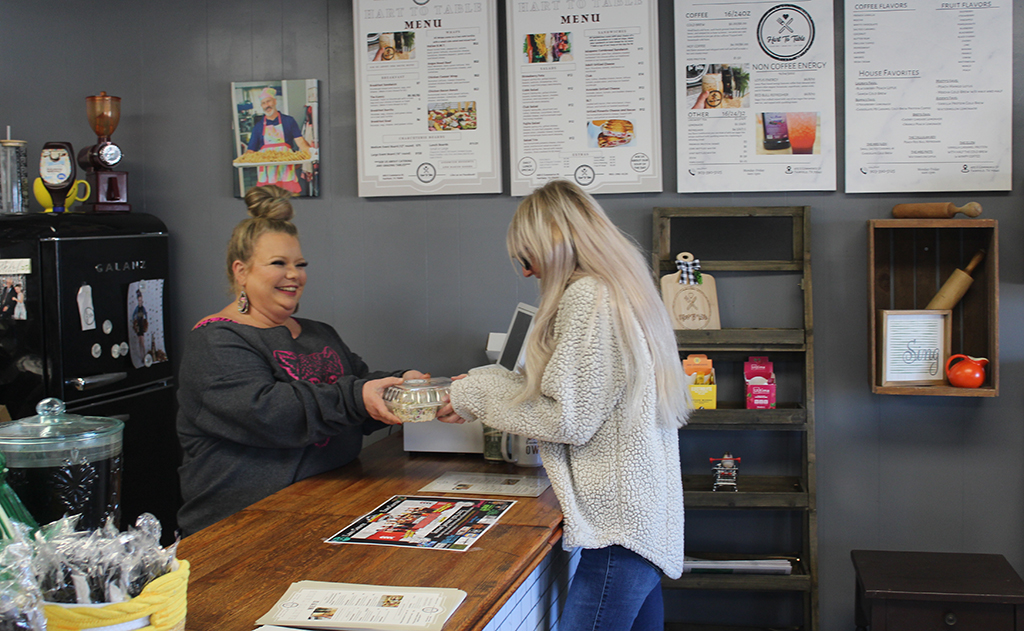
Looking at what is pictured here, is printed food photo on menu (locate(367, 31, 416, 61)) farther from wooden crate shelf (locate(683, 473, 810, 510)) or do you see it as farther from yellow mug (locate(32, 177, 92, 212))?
wooden crate shelf (locate(683, 473, 810, 510))

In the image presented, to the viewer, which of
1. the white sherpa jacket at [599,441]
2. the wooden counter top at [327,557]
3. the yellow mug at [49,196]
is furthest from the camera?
the yellow mug at [49,196]

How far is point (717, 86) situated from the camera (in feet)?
9.81

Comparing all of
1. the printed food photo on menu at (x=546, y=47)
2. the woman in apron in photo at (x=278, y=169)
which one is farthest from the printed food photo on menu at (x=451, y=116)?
the woman in apron in photo at (x=278, y=169)

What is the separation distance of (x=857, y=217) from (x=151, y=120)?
2.72 metres

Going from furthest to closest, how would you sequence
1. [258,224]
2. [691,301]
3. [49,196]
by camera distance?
[49,196] → [691,301] → [258,224]

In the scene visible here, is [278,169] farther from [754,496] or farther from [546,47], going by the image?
[754,496]

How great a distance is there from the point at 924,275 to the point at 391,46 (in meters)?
2.07

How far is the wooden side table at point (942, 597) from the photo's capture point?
8.13ft

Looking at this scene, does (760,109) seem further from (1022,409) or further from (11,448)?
(11,448)

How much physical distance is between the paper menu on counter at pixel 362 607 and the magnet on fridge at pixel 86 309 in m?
1.92

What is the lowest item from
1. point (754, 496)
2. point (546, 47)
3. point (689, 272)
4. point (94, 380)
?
point (754, 496)

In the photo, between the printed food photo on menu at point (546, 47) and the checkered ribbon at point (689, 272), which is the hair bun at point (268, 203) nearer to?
the printed food photo on menu at point (546, 47)

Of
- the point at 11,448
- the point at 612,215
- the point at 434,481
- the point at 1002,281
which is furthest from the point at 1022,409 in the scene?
the point at 11,448

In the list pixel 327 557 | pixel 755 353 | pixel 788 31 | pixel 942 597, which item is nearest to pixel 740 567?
pixel 942 597
